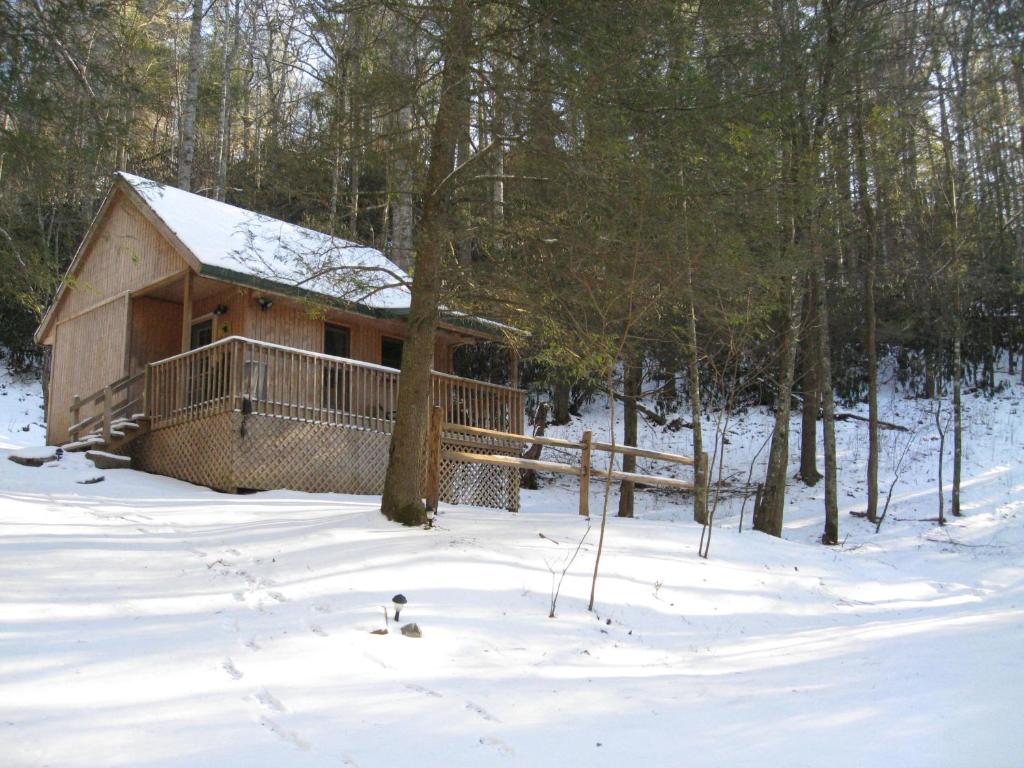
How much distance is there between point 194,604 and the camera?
6.29m

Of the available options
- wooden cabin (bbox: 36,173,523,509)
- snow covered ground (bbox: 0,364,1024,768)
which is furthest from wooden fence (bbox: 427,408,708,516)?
wooden cabin (bbox: 36,173,523,509)

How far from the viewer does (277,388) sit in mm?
13148

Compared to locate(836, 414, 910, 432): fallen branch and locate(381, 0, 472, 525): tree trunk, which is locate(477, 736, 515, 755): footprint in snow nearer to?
locate(381, 0, 472, 525): tree trunk

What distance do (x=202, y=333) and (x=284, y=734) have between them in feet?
43.0

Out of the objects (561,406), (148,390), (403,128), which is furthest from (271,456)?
(561,406)

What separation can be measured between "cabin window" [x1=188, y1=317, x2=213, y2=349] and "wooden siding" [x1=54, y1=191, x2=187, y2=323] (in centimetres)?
126

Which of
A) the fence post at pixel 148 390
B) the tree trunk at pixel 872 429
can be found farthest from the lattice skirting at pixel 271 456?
the tree trunk at pixel 872 429

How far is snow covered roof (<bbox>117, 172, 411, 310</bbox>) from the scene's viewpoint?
32.2 ft

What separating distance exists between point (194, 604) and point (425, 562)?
2.17m

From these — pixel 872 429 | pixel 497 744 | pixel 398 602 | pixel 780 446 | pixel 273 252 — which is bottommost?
pixel 497 744

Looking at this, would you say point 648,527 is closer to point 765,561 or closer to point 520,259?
point 765,561

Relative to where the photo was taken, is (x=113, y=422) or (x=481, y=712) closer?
(x=481, y=712)

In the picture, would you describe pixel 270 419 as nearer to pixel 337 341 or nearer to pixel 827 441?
pixel 337 341

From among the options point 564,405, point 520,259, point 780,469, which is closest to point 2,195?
point 520,259
